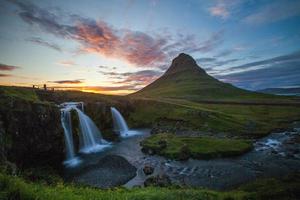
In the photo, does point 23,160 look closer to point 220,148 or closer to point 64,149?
point 64,149

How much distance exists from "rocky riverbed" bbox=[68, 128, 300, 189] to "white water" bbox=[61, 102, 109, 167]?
3.31m

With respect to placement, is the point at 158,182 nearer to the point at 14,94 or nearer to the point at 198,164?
the point at 198,164

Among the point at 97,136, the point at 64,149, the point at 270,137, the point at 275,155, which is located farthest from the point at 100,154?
the point at 270,137

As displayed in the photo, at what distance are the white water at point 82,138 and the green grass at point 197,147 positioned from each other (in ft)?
42.8

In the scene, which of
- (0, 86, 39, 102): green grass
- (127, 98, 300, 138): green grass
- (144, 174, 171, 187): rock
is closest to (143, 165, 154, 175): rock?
(144, 174, 171, 187): rock

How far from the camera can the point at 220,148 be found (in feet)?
156

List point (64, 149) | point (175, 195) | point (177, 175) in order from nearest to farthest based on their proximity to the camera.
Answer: point (175, 195) → point (177, 175) → point (64, 149)

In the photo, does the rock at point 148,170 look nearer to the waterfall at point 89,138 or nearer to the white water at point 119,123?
the waterfall at point 89,138

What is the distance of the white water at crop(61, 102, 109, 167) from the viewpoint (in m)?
45.7

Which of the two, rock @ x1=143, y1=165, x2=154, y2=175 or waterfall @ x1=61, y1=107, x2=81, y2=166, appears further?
waterfall @ x1=61, y1=107, x2=81, y2=166

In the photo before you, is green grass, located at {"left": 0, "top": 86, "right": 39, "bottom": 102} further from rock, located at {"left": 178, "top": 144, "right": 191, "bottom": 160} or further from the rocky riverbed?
rock, located at {"left": 178, "top": 144, "right": 191, "bottom": 160}

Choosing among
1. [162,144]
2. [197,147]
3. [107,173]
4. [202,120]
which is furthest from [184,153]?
[202,120]

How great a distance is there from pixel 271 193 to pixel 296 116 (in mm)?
99212

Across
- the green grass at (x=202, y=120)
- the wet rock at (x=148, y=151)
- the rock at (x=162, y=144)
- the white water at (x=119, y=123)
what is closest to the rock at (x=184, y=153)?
the rock at (x=162, y=144)
